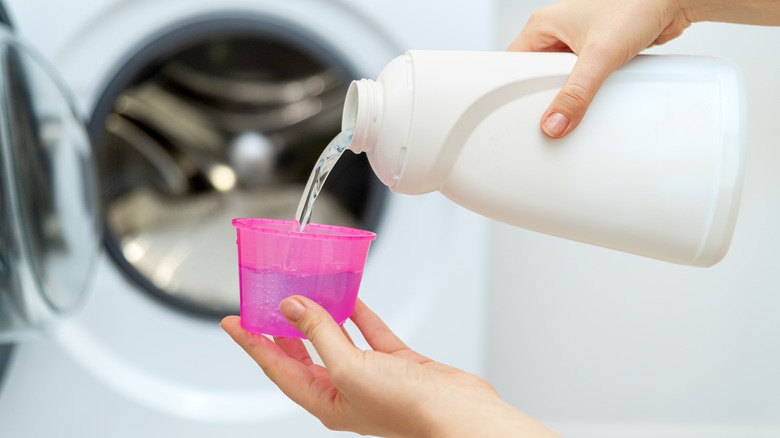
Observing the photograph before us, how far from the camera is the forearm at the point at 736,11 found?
70 centimetres

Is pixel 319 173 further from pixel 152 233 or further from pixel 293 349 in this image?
pixel 152 233

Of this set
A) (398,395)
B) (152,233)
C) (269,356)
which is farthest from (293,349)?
(152,233)

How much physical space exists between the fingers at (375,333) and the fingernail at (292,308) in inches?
6.0

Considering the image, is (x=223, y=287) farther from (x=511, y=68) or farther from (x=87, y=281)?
(x=511, y=68)

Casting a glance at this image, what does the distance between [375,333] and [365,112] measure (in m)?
0.21

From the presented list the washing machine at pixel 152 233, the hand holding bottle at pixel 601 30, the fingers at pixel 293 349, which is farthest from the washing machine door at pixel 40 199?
the hand holding bottle at pixel 601 30

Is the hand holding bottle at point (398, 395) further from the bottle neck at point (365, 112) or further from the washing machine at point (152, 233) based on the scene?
the washing machine at point (152, 233)

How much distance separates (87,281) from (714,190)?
0.72 meters

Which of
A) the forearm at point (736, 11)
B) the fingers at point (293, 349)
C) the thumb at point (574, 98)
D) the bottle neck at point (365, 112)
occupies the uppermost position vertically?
the forearm at point (736, 11)

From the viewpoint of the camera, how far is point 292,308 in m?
0.55

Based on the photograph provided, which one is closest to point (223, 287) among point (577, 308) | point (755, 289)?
point (577, 308)

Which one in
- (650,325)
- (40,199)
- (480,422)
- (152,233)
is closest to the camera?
(480,422)

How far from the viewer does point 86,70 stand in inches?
38.9

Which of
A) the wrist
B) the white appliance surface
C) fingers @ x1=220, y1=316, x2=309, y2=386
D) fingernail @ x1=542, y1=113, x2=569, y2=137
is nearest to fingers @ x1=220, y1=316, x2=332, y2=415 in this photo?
fingers @ x1=220, y1=316, x2=309, y2=386
